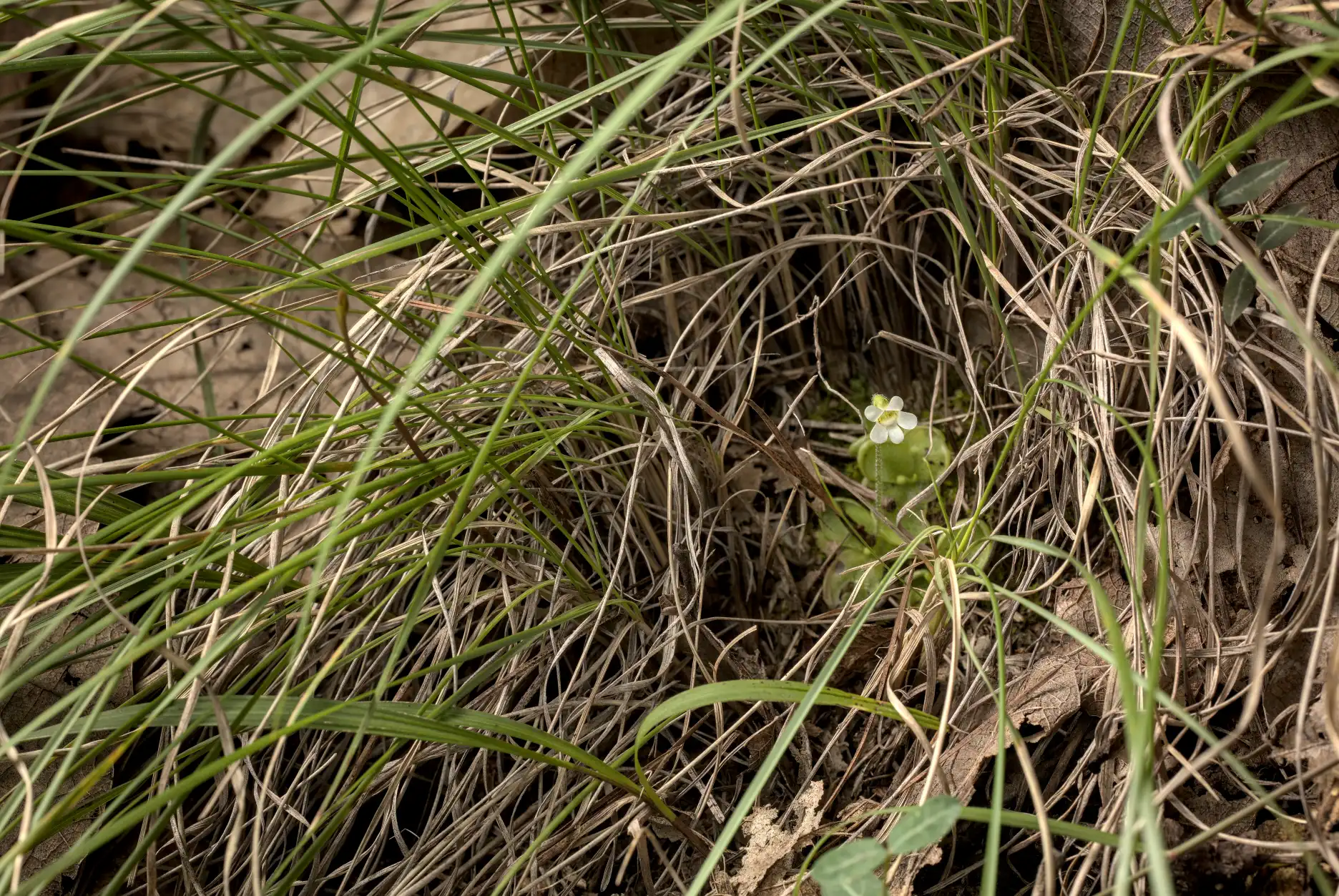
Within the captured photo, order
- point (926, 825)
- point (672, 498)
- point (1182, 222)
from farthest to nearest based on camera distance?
point (672, 498), point (1182, 222), point (926, 825)

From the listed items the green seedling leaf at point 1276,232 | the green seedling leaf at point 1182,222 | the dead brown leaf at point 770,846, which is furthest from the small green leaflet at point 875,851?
the green seedling leaf at point 1276,232

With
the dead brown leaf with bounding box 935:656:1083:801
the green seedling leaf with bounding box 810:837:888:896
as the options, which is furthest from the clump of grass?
the green seedling leaf with bounding box 810:837:888:896

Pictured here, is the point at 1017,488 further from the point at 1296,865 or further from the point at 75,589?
the point at 75,589

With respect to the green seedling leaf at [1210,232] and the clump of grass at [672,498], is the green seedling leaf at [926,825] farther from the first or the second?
the green seedling leaf at [1210,232]

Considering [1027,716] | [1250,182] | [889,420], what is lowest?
[1027,716]

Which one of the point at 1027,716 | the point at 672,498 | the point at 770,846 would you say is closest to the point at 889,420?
the point at 672,498

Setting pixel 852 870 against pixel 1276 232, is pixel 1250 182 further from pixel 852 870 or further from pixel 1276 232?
pixel 852 870

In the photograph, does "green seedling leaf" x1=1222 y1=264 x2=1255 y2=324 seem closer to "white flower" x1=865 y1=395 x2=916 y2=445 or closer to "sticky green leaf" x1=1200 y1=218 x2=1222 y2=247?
"sticky green leaf" x1=1200 y1=218 x2=1222 y2=247
